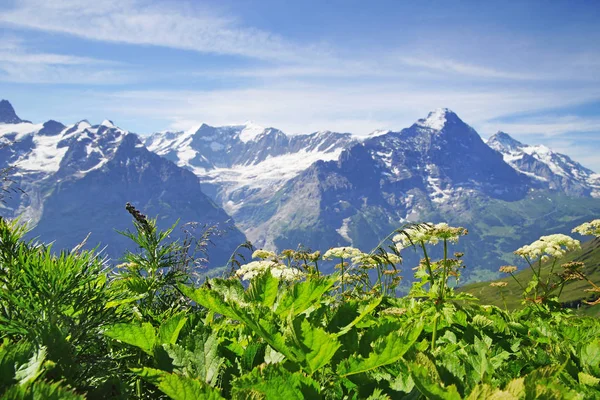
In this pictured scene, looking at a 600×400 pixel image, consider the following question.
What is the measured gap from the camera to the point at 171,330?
7.88ft

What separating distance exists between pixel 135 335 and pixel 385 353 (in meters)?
1.36

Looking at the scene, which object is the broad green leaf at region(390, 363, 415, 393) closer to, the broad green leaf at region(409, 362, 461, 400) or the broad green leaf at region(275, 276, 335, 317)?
the broad green leaf at region(409, 362, 461, 400)

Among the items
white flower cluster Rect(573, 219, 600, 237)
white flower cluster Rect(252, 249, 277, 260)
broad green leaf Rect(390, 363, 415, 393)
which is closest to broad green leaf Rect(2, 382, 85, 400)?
broad green leaf Rect(390, 363, 415, 393)

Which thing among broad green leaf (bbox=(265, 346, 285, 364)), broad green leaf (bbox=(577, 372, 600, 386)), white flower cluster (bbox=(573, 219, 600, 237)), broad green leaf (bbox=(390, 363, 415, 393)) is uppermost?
broad green leaf (bbox=(390, 363, 415, 393))

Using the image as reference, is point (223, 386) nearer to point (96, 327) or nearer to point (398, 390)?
point (96, 327)

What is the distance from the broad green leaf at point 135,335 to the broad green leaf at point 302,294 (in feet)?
2.37

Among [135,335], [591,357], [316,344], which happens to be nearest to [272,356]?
[316,344]

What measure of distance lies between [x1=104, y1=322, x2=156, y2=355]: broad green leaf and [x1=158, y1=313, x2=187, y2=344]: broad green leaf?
51 mm

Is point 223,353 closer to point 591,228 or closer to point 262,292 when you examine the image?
→ point 262,292

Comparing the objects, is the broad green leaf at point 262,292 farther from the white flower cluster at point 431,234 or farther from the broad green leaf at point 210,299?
the white flower cluster at point 431,234

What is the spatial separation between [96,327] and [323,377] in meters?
1.24

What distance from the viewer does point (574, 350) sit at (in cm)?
309

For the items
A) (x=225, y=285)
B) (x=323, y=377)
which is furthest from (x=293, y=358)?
(x=225, y=285)

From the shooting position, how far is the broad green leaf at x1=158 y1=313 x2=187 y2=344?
2367 millimetres
